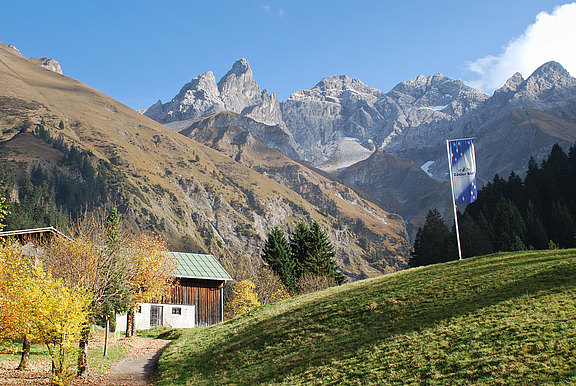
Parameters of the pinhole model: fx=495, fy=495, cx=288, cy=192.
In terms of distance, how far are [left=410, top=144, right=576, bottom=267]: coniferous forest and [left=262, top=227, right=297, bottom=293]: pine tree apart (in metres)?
25.6

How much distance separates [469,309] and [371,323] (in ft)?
13.6

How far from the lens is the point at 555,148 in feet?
330

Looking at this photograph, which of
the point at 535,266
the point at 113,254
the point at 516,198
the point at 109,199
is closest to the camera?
the point at 535,266

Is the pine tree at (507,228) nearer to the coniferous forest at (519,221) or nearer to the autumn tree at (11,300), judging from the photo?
the coniferous forest at (519,221)

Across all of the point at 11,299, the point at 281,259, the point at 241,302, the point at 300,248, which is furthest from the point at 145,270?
the point at 300,248

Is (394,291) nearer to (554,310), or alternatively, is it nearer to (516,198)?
(554,310)

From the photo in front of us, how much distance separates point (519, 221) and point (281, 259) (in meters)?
38.7

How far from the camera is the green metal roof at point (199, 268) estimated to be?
173ft

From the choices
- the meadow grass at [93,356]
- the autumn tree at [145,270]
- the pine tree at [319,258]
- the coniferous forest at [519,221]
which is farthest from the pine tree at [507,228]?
the meadow grass at [93,356]

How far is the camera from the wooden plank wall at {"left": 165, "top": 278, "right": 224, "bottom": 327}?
5241 centimetres

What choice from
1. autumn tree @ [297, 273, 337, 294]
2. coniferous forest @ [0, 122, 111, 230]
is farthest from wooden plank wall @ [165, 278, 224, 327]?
coniferous forest @ [0, 122, 111, 230]

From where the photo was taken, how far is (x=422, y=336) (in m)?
18.0

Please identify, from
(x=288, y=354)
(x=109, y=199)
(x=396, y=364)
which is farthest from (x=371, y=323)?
(x=109, y=199)

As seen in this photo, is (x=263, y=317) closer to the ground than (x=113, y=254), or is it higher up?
closer to the ground
